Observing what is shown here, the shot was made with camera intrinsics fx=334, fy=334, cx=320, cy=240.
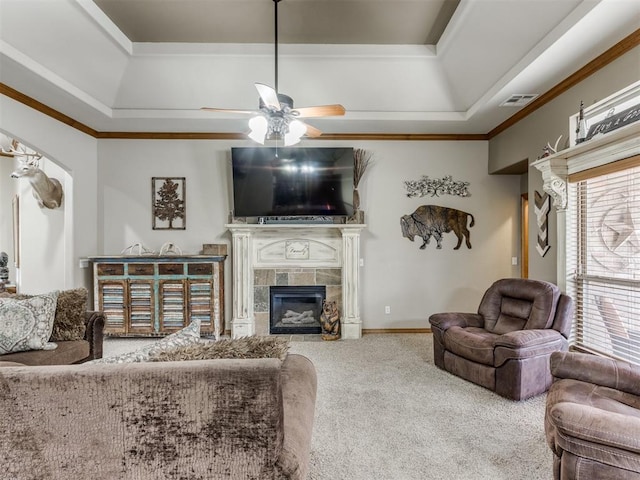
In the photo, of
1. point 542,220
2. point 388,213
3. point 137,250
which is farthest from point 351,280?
point 137,250

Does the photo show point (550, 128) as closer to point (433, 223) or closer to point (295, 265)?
point (433, 223)

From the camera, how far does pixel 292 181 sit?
4656 millimetres

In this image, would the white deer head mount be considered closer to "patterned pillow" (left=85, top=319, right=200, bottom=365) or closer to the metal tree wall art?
"patterned pillow" (left=85, top=319, right=200, bottom=365)

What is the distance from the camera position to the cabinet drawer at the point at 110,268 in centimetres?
441

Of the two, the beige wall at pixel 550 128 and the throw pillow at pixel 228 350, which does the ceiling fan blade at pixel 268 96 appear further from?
the beige wall at pixel 550 128

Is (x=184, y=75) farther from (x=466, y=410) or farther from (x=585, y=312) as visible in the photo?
(x=585, y=312)

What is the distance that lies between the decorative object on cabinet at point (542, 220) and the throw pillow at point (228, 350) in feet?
11.2

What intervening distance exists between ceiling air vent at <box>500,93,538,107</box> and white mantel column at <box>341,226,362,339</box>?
7.61 ft

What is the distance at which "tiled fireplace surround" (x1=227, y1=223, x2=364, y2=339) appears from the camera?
4.63m

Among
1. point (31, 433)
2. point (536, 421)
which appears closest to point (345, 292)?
point (536, 421)

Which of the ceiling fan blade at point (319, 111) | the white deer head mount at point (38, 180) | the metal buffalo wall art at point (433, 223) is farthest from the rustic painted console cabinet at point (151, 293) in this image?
the metal buffalo wall art at point (433, 223)

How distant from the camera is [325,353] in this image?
4047 millimetres

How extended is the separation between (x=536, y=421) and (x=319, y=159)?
12.0 ft

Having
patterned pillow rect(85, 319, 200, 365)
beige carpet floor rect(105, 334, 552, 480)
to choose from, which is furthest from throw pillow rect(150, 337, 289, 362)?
beige carpet floor rect(105, 334, 552, 480)
